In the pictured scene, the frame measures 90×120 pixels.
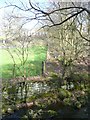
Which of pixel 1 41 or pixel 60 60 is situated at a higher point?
pixel 1 41

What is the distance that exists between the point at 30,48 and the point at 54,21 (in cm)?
41

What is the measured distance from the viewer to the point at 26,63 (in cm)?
288

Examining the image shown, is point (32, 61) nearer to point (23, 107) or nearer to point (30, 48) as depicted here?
point (30, 48)

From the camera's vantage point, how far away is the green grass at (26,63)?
286 centimetres

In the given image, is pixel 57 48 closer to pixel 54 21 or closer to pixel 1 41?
pixel 54 21

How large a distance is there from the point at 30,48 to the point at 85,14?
718 mm

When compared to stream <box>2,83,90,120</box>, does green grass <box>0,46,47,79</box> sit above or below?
above

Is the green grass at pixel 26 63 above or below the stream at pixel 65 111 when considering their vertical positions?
above

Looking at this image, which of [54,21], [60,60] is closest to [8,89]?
[60,60]

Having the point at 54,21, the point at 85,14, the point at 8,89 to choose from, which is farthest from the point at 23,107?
the point at 85,14

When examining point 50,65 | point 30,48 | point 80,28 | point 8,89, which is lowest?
point 8,89

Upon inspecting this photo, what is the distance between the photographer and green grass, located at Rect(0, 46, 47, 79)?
286 cm

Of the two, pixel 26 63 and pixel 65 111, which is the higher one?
pixel 26 63

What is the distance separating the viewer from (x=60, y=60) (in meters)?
2.91
